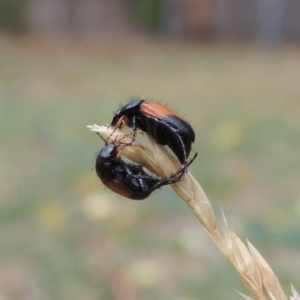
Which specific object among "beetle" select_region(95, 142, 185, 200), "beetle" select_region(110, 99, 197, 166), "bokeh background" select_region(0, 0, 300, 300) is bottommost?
"bokeh background" select_region(0, 0, 300, 300)

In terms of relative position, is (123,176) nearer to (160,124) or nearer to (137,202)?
(160,124)

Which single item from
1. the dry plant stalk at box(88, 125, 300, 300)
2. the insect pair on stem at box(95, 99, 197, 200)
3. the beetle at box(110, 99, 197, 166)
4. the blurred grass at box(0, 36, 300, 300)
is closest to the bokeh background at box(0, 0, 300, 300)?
the blurred grass at box(0, 36, 300, 300)

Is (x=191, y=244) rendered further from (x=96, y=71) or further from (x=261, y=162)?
(x=96, y=71)

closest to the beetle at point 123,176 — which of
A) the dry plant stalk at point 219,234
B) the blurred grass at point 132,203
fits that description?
the dry plant stalk at point 219,234

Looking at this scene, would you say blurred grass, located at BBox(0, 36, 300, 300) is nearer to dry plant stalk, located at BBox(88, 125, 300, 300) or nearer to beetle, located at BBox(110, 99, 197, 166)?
beetle, located at BBox(110, 99, 197, 166)

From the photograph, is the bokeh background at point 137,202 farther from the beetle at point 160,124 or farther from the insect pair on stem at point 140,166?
the insect pair on stem at point 140,166

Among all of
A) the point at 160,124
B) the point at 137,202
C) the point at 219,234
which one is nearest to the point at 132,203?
the point at 137,202

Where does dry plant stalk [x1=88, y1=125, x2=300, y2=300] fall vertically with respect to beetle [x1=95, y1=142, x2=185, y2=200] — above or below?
above
